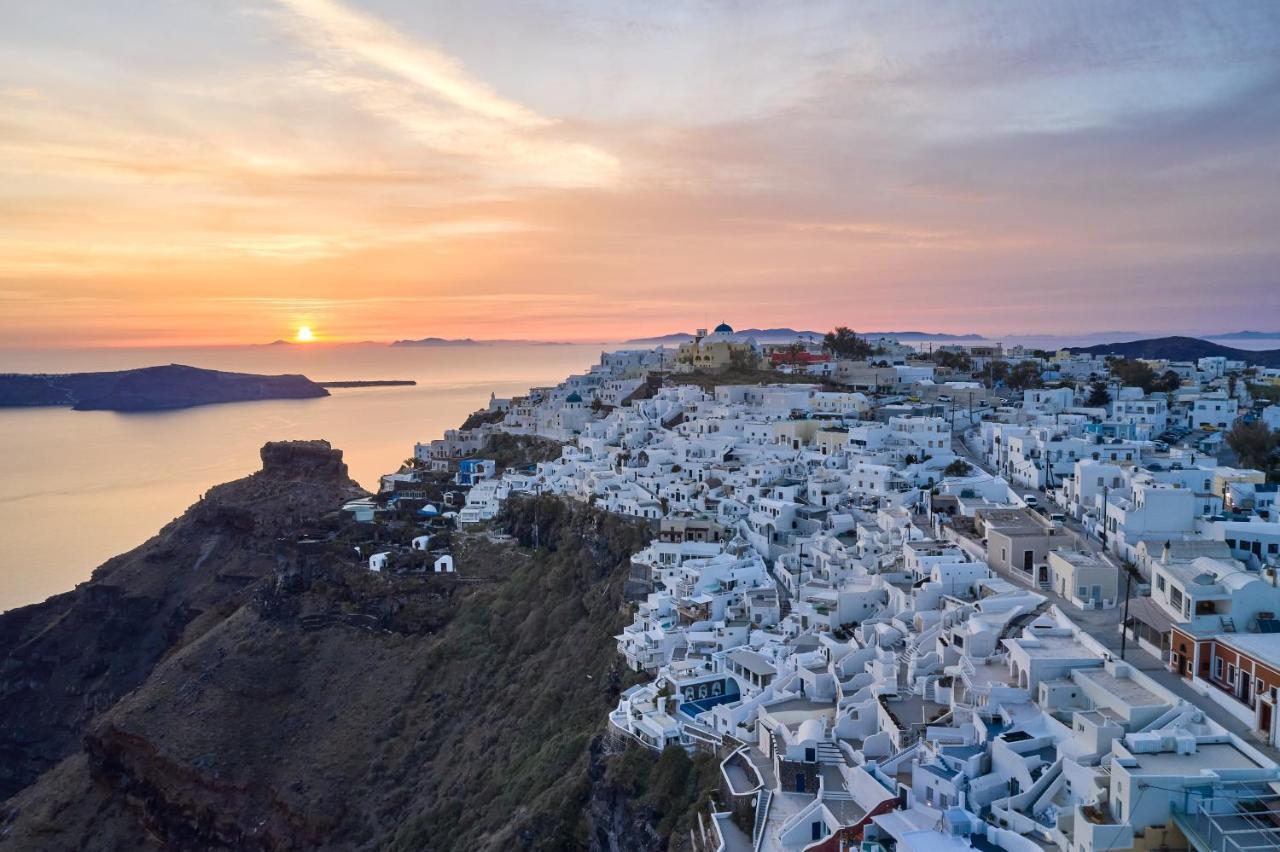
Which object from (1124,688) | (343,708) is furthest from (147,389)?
(1124,688)

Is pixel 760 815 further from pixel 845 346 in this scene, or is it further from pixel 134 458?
pixel 134 458

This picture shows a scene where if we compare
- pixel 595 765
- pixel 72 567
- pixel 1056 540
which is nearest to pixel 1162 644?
pixel 1056 540

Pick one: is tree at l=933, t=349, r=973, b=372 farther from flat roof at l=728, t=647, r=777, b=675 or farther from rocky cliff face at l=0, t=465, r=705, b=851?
flat roof at l=728, t=647, r=777, b=675

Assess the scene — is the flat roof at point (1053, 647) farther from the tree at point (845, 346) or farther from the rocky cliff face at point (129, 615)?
the tree at point (845, 346)

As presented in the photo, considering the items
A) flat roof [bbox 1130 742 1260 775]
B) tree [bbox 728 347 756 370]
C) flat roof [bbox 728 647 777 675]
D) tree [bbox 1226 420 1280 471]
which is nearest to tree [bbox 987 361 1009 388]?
tree [bbox 728 347 756 370]

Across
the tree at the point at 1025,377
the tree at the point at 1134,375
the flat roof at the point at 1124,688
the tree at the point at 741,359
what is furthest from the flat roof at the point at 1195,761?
the tree at the point at 741,359
